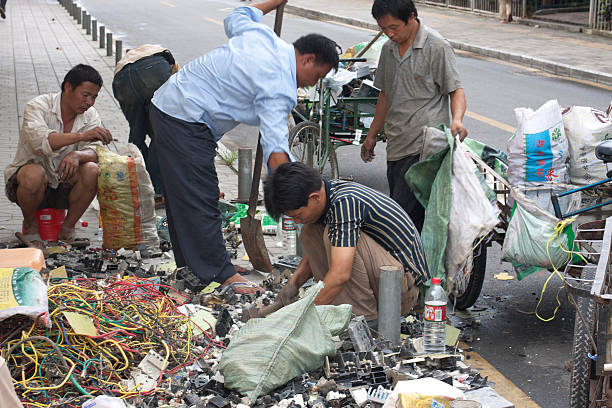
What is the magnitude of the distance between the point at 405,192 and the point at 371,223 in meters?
0.89

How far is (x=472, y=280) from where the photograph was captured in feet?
16.1

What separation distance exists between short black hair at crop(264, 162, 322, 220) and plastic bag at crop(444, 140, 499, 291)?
3.16 ft

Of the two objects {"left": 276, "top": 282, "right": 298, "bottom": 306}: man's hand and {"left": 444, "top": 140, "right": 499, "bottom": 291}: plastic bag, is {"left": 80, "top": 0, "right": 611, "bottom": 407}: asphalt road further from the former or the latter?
{"left": 276, "top": 282, "right": 298, "bottom": 306}: man's hand

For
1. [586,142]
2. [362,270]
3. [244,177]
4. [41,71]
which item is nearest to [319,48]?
[362,270]

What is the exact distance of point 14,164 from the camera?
A: 19.6ft

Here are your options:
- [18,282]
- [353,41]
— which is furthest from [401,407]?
[353,41]

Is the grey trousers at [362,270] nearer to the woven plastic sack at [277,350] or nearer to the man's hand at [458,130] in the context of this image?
the woven plastic sack at [277,350]

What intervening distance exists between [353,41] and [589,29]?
5530 mm

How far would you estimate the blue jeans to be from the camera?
707 centimetres

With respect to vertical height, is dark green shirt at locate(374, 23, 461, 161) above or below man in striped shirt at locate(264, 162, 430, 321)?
above

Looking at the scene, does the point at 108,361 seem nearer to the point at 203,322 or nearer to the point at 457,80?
the point at 203,322

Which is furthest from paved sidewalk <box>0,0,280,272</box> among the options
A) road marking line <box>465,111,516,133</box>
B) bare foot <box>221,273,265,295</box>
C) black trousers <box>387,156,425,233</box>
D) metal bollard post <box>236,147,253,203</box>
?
road marking line <box>465,111,516,133</box>

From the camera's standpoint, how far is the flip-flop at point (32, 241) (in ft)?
19.2

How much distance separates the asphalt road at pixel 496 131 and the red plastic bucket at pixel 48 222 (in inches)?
127
